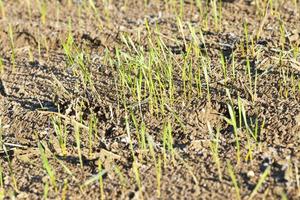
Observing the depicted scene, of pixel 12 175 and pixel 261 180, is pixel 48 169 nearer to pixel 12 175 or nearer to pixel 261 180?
pixel 12 175

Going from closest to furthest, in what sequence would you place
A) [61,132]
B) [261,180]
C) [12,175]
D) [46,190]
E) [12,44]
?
[261,180] < [46,190] < [12,175] < [61,132] < [12,44]

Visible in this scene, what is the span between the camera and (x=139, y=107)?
2369mm

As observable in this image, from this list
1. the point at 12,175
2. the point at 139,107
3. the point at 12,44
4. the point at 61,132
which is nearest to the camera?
the point at 12,175

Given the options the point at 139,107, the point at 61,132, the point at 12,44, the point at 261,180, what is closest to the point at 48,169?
the point at 61,132

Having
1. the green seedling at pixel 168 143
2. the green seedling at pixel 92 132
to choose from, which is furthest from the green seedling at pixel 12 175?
the green seedling at pixel 168 143

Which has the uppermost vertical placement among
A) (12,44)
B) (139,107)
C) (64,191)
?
(12,44)

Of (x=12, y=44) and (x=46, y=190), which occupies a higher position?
(x=12, y=44)

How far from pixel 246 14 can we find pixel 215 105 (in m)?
0.82

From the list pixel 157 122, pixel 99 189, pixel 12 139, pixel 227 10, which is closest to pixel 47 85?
pixel 12 139

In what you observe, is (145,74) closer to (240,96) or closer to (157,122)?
(157,122)

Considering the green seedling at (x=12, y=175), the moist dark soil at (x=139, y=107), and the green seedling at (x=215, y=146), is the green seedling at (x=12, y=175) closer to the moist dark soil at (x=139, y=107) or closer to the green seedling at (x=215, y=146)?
the moist dark soil at (x=139, y=107)

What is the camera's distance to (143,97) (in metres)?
2.44

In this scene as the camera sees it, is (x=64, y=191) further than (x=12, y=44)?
No

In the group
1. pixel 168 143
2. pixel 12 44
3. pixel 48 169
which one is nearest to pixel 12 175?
pixel 48 169
